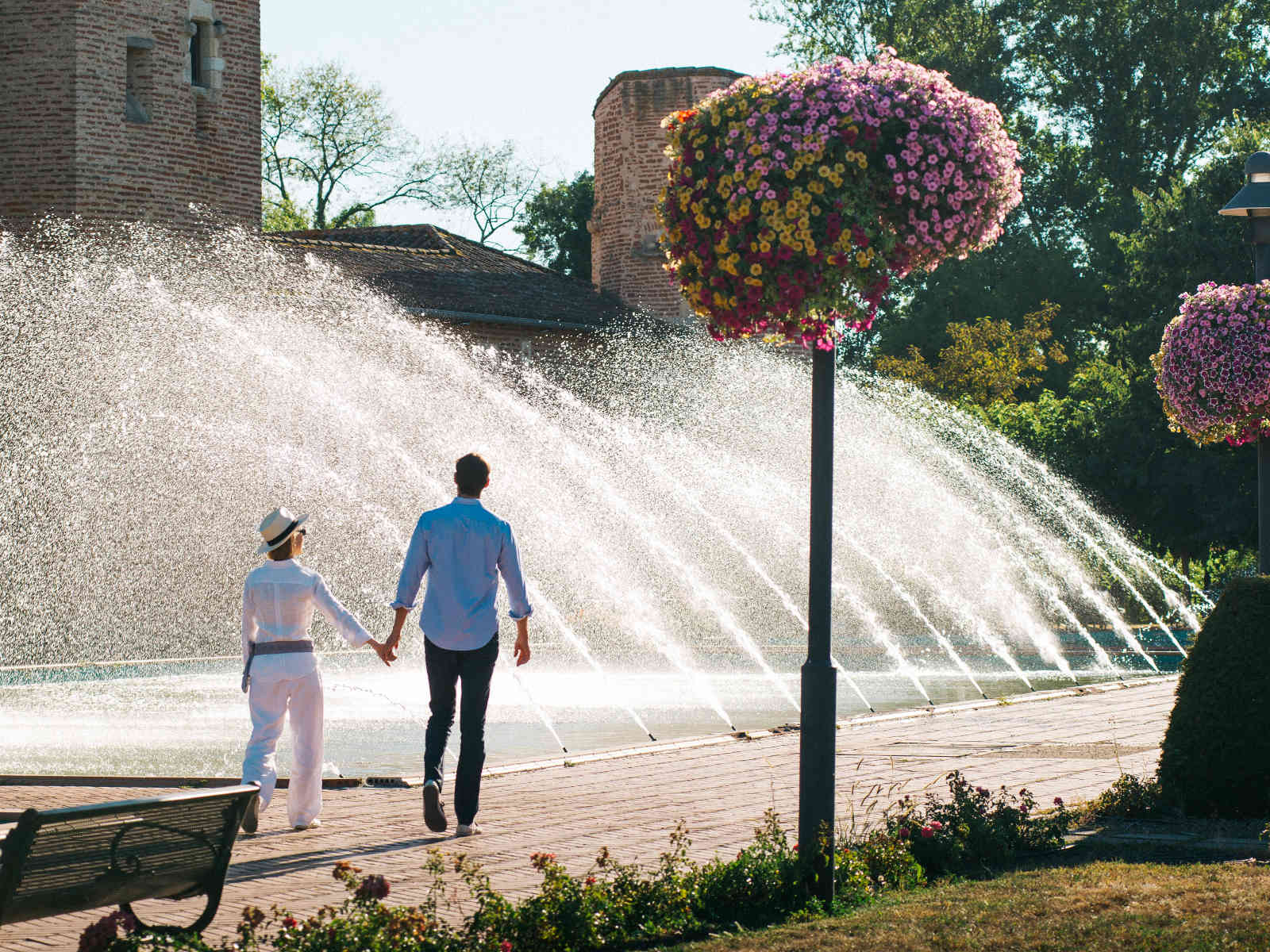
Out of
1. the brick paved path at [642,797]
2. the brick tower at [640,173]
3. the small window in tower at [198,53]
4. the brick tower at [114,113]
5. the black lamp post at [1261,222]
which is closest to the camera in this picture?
the brick paved path at [642,797]

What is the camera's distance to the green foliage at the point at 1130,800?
27.5 ft

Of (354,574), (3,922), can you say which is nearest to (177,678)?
(354,574)

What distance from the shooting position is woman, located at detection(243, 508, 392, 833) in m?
7.93

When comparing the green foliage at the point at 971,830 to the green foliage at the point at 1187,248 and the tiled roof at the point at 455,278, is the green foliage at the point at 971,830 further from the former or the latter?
the green foliage at the point at 1187,248

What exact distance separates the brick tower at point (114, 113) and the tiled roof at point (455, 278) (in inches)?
205

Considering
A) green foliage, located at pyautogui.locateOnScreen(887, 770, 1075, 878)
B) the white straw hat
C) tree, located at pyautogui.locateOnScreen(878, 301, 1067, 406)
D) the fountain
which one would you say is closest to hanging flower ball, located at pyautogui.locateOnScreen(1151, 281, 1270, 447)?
the fountain

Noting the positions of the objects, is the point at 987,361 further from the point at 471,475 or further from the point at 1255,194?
the point at 471,475

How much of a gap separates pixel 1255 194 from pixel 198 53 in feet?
66.4

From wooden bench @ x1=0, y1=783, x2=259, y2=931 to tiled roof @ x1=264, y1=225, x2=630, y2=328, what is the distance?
25902 mm

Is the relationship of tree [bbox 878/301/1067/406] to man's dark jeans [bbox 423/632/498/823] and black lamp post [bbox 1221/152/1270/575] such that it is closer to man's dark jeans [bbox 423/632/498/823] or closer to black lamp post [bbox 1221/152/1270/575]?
black lamp post [bbox 1221/152/1270/575]

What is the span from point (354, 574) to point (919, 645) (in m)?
9.13

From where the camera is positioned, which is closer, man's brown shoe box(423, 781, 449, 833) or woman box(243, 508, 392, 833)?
man's brown shoe box(423, 781, 449, 833)

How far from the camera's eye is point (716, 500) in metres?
30.6

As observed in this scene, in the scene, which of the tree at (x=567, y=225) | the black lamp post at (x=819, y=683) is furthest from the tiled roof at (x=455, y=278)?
the black lamp post at (x=819, y=683)
